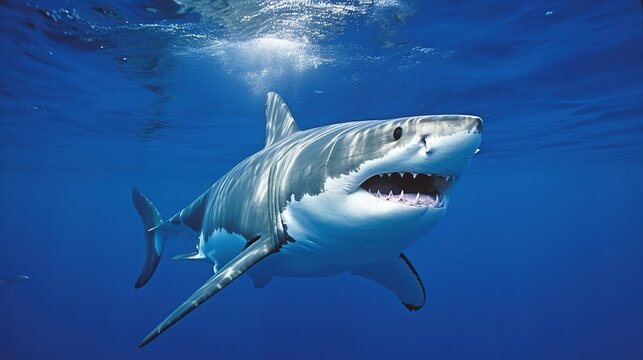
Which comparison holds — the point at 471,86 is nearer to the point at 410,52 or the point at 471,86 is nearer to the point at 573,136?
the point at 410,52

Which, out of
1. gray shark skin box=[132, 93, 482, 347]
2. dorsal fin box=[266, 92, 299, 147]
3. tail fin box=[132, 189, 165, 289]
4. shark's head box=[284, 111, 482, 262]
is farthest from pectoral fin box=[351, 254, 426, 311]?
tail fin box=[132, 189, 165, 289]

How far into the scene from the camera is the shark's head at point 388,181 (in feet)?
6.88

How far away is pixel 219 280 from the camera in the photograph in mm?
3057

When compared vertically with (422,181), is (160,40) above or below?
above

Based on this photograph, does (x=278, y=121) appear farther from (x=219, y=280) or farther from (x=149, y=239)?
(x=149, y=239)

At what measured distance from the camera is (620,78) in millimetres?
12141

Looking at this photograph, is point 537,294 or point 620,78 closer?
point 620,78

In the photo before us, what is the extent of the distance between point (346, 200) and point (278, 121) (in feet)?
12.2

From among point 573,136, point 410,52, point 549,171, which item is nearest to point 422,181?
point 410,52

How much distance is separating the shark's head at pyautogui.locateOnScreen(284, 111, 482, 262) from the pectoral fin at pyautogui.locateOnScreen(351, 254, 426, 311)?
143cm

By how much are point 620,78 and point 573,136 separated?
886 cm

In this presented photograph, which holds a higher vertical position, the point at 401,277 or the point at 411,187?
the point at 411,187

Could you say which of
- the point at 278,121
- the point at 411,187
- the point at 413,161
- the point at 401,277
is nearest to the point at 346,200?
the point at 411,187

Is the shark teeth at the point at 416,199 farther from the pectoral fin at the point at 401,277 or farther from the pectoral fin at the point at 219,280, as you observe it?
the pectoral fin at the point at 401,277
